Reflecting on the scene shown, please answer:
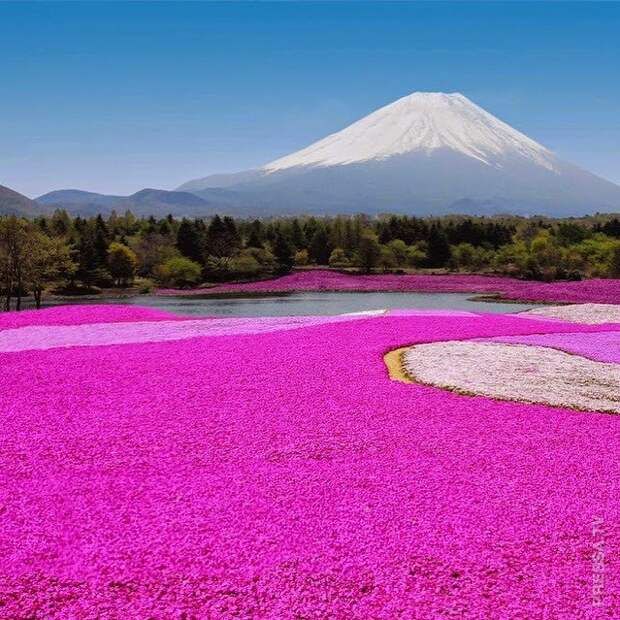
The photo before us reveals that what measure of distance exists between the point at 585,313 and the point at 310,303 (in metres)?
32.3

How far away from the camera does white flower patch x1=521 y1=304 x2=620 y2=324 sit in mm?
38750

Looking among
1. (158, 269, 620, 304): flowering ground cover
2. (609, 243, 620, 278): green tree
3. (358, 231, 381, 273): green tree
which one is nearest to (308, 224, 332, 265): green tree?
(358, 231, 381, 273): green tree

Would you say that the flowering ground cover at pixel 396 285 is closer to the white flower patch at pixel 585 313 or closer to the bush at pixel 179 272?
the bush at pixel 179 272

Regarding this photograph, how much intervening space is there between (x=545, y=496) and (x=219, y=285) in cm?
9060

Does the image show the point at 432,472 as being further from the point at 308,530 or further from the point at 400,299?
the point at 400,299

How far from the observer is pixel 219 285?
99312mm

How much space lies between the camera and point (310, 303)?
6781 cm

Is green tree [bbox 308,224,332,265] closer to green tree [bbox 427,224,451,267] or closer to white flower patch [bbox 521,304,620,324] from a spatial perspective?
green tree [bbox 427,224,451,267]

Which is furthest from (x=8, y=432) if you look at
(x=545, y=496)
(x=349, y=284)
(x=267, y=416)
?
(x=349, y=284)

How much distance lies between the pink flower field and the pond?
3472 cm

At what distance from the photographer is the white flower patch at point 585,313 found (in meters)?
38.8

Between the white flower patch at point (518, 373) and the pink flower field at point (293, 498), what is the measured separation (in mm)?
966

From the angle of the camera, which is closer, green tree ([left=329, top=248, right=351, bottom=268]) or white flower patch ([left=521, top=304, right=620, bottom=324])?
white flower patch ([left=521, top=304, right=620, bottom=324])

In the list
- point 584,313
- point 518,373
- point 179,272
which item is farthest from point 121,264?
point 518,373
